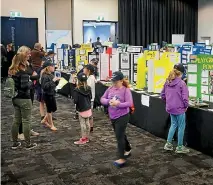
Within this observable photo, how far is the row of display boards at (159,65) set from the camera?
4.45 metres

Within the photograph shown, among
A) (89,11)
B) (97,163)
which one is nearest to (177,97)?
(97,163)

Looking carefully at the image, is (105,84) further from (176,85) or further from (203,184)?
(203,184)

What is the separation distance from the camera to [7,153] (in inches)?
172

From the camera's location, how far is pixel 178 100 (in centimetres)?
420

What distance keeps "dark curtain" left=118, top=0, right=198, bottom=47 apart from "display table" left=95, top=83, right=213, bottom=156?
959 cm

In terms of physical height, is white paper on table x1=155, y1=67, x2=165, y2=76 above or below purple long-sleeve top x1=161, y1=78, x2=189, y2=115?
above

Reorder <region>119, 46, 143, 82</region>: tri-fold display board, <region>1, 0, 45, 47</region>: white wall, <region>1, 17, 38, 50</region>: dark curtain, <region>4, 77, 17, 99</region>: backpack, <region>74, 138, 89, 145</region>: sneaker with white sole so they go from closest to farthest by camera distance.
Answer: <region>4, 77, 17, 99</region>: backpack
<region>74, 138, 89, 145</region>: sneaker with white sole
<region>119, 46, 143, 82</region>: tri-fold display board
<region>1, 0, 45, 47</region>: white wall
<region>1, 17, 38, 50</region>: dark curtain

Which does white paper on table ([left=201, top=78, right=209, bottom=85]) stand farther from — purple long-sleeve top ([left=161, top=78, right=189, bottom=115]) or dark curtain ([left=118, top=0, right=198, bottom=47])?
dark curtain ([left=118, top=0, right=198, bottom=47])

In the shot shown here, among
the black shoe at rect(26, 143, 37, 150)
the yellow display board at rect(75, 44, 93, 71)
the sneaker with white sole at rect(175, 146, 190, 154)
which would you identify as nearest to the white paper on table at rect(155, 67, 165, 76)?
the sneaker with white sole at rect(175, 146, 190, 154)

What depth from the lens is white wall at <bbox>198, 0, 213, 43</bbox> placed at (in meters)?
15.1

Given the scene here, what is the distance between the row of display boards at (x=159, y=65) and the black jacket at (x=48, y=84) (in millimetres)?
1392

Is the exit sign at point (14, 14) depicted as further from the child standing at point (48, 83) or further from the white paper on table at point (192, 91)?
the white paper on table at point (192, 91)

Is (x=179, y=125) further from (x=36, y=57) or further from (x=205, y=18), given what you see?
(x=205, y=18)

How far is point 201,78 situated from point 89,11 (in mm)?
9869
